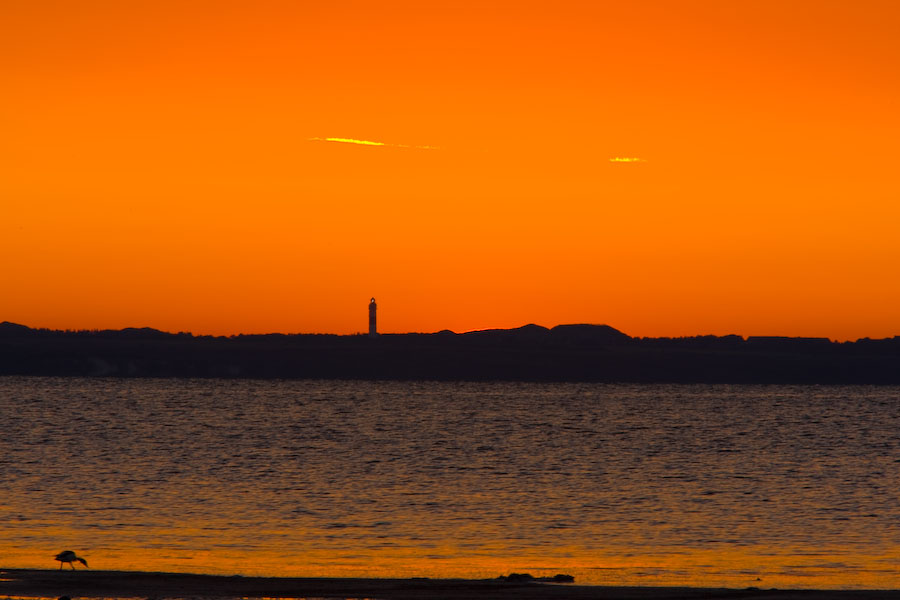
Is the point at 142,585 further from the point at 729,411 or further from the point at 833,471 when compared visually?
→ the point at 729,411

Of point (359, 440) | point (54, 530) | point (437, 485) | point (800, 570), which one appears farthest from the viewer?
point (359, 440)

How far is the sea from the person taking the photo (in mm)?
38000

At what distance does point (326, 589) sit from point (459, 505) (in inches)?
930

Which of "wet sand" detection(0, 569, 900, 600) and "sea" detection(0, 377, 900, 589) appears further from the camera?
"sea" detection(0, 377, 900, 589)

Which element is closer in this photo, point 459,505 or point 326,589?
point 326,589

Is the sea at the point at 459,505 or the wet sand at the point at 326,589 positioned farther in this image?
the sea at the point at 459,505

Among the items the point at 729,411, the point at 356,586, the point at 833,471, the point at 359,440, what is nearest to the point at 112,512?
the point at 356,586

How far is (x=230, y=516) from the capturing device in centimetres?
4919

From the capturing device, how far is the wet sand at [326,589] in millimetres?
30406

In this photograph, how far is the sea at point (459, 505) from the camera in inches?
1496

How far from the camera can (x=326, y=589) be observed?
104 ft

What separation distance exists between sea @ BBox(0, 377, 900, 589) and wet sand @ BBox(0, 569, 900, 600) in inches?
84.4

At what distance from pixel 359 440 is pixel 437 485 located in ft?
137

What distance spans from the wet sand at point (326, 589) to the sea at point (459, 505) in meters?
2.14
